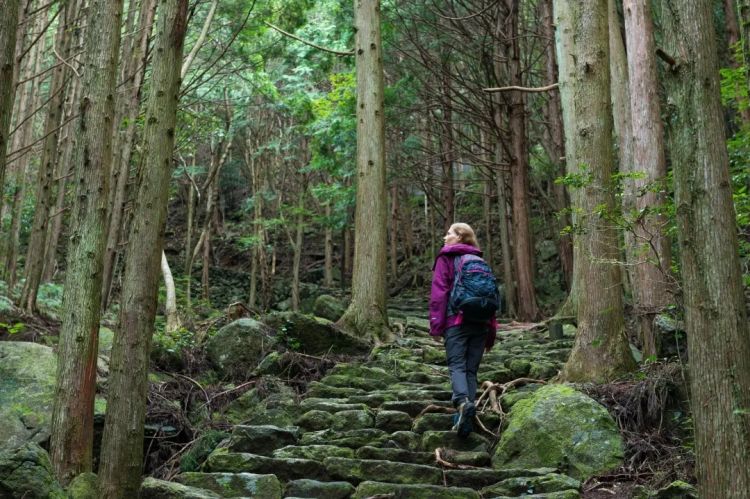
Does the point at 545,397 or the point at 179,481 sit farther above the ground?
the point at 545,397

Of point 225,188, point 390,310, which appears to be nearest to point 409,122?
point 390,310

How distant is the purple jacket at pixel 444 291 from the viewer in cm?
655

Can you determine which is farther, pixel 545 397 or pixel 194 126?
pixel 194 126

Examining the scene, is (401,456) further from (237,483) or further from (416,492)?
(237,483)

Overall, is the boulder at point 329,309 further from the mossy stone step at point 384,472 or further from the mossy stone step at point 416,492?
the mossy stone step at point 416,492

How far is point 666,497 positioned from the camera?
4594 mm

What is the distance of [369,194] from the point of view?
1114cm

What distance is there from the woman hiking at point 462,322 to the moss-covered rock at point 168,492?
7.59ft

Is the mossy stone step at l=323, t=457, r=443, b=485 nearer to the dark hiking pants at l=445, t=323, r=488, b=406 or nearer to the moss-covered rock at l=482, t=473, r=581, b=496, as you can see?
the moss-covered rock at l=482, t=473, r=581, b=496

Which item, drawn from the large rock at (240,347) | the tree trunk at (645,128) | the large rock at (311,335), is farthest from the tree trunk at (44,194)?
the tree trunk at (645,128)

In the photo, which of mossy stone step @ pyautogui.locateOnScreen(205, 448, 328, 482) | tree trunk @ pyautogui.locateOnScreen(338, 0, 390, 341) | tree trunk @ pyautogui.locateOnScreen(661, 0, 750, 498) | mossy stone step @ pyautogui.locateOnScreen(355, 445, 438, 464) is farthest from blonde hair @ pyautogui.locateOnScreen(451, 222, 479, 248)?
tree trunk @ pyautogui.locateOnScreen(338, 0, 390, 341)

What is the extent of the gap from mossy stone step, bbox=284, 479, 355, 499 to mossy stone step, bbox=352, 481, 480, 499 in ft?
0.29

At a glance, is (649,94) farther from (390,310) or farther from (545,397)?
(390,310)

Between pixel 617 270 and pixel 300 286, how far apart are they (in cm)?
1749
